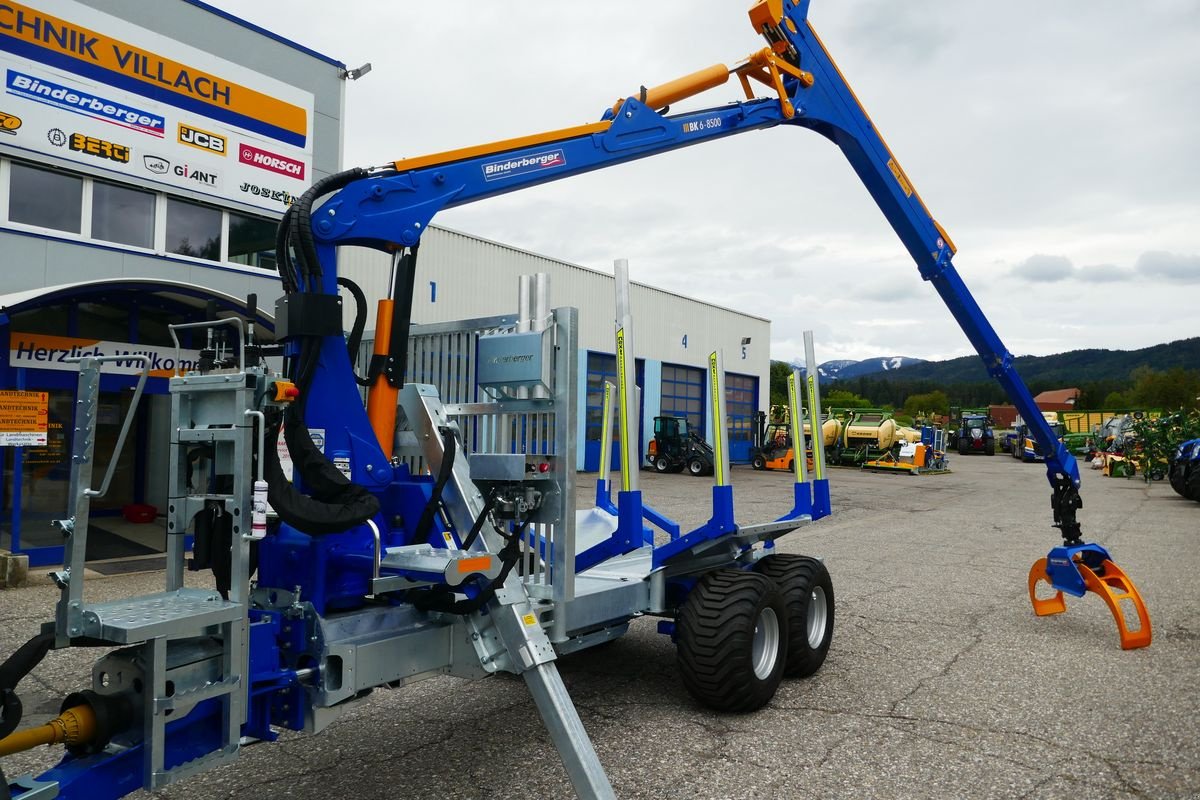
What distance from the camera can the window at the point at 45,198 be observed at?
34.0ft

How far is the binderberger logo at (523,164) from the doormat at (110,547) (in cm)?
818

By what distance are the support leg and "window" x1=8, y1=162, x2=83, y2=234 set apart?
9959mm

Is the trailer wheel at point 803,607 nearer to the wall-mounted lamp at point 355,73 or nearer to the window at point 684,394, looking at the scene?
the wall-mounted lamp at point 355,73

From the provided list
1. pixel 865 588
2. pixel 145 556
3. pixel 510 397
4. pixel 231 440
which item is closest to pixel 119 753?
pixel 231 440

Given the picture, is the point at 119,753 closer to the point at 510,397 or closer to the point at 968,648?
the point at 510,397

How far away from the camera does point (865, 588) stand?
30.5ft

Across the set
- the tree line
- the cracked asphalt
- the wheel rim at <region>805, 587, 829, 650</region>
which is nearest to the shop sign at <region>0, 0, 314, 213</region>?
the cracked asphalt

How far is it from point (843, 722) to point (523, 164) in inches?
141

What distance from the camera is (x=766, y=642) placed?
5.36m

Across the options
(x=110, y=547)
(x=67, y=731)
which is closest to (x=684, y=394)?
(x=110, y=547)

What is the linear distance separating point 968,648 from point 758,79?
4.52m

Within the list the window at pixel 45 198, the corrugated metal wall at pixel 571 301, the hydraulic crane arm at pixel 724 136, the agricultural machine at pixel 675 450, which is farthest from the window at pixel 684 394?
the hydraulic crane arm at pixel 724 136

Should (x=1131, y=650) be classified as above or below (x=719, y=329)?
below

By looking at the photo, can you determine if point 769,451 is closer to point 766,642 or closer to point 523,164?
point 766,642
